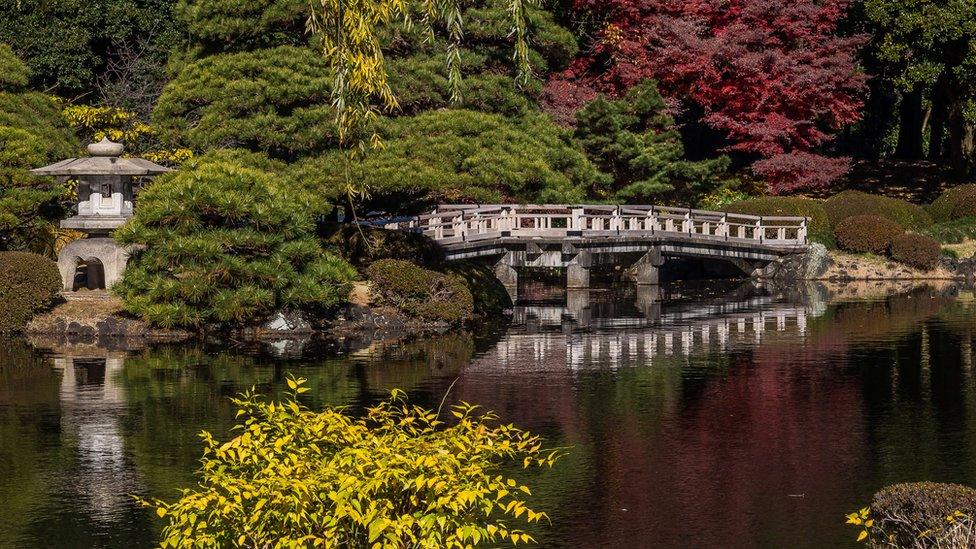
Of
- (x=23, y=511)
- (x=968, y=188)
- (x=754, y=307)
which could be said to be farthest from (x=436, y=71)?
(x=23, y=511)

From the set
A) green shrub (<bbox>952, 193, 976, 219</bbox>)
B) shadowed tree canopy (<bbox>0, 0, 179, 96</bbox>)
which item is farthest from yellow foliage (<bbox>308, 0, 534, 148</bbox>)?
green shrub (<bbox>952, 193, 976, 219</bbox>)

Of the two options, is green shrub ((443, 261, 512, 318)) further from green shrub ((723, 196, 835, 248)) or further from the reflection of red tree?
green shrub ((723, 196, 835, 248))

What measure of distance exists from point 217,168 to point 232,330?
3290mm

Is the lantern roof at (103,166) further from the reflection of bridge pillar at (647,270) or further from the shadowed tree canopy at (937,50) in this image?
the shadowed tree canopy at (937,50)

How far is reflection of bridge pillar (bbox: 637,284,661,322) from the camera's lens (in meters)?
34.0

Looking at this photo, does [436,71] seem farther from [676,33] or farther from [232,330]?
[676,33]

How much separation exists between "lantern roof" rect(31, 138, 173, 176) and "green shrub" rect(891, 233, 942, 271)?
22.9 meters

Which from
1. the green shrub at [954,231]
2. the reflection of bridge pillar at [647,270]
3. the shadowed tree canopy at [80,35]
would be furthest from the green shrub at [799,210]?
the shadowed tree canopy at [80,35]

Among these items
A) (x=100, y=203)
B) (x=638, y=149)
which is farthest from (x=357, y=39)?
(x=638, y=149)

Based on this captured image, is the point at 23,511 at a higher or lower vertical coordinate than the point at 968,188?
lower

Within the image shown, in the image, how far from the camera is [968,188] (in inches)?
1850

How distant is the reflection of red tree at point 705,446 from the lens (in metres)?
14.2

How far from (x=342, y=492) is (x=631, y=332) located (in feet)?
68.4

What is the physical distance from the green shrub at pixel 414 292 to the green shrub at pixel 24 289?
650 cm
